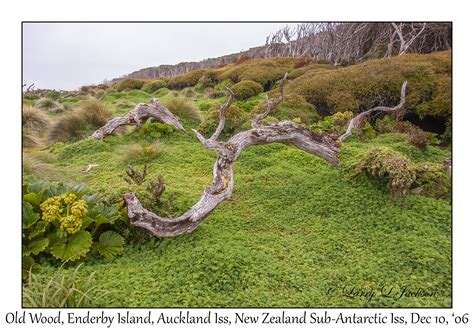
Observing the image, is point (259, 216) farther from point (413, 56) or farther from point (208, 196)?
point (413, 56)

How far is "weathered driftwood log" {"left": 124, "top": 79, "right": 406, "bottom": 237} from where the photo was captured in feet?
14.6

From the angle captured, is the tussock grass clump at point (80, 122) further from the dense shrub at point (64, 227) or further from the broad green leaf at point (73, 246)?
the broad green leaf at point (73, 246)

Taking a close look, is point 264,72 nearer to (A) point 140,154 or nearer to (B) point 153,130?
(B) point 153,130

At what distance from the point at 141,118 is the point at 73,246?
691 centimetres

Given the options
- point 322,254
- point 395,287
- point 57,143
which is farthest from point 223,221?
point 57,143

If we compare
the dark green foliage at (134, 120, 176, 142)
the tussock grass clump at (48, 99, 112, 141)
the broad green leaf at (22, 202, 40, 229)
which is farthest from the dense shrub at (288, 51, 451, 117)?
the broad green leaf at (22, 202, 40, 229)

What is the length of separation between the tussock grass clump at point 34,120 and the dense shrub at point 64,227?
8153mm

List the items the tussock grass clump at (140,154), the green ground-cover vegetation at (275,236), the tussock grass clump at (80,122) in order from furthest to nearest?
the tussock grass clump at (80,122), the tussock grass clump at (140,154), the green ground-cover vegetation at (275,236)

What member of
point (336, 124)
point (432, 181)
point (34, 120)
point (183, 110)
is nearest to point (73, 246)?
point (432, 181)

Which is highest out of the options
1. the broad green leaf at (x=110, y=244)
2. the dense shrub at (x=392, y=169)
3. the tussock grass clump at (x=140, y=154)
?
the tussock grass clump at (x=140, y=154)

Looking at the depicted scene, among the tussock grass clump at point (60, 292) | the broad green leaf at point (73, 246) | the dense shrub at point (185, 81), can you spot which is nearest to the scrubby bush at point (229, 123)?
the broad green leaf at point (73, 246)

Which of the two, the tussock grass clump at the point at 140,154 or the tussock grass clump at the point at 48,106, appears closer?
the tussock grass clump at the point at 140,154

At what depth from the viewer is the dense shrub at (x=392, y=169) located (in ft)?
17.0

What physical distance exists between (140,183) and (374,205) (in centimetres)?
384
